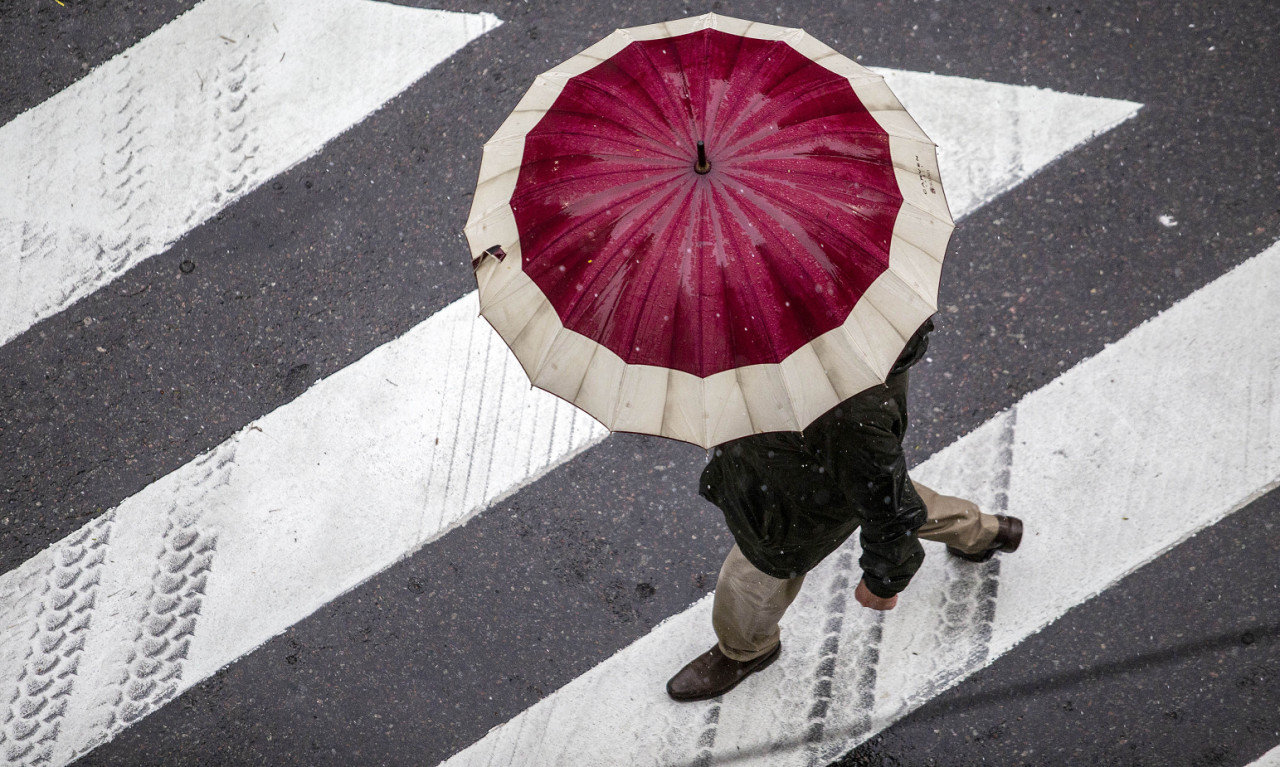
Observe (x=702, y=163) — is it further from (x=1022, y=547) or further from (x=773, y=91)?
(x=1022, y=547)

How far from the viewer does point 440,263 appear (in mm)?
3680

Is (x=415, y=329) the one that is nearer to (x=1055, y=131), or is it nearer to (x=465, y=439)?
(x=465, y=439)

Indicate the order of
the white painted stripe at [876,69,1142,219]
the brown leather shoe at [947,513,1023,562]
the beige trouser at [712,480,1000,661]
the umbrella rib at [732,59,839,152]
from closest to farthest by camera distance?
the umbrella rib at [732,59,839,152] < the beige trouser at [712,480,1000,661] < the brown leather shoe at [947,513,1023,562] < the white painted stripe at [876,69,1142,219]

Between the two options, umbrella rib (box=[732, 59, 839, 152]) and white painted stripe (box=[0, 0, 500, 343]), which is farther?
white painted stripe (box=[0, 0, 500, 343])

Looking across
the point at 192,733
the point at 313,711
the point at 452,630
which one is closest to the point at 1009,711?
the point at 452,630

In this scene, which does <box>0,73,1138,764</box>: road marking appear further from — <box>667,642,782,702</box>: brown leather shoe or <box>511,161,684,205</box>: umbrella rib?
<box>511,161,684,205</box>: umbrella rib

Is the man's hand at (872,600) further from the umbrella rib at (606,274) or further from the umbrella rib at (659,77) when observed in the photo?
the umbrella rib at (659,77)

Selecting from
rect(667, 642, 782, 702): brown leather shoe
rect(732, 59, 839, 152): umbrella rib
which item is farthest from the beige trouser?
rect(732, 59, 839, 152): umbrella rib

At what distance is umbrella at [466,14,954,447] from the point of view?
1.87m

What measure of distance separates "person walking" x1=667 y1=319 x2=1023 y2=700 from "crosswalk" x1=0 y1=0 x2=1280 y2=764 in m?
0.58

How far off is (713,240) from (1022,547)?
2.15m

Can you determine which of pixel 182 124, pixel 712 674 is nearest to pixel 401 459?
pixel 712 674

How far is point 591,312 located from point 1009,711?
2367mm

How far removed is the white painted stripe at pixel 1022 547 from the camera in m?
3.28
